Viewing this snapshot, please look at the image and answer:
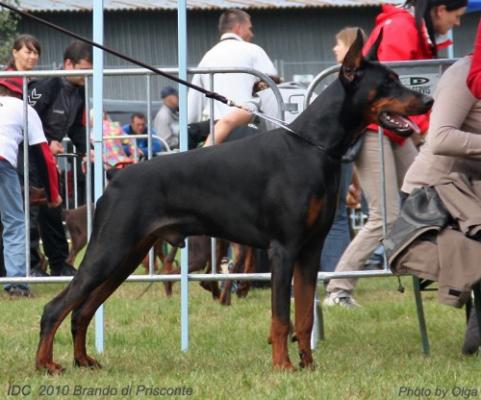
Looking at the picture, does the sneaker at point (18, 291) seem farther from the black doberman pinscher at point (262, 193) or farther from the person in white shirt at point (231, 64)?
the black doberman pinscher at point (262, 193)

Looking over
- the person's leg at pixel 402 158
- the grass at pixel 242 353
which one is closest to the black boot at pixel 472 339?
the grass at pixel 242 353

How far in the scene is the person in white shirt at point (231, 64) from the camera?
9.26m

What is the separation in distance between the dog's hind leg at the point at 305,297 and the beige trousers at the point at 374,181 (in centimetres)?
163

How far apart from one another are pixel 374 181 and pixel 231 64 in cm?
223

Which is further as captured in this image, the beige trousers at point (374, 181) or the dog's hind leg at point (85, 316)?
the beige trousers at point (374, 181)

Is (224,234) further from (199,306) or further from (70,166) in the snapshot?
(70,166)

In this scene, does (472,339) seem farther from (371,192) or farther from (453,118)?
(371,192)

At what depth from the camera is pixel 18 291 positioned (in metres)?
10.1

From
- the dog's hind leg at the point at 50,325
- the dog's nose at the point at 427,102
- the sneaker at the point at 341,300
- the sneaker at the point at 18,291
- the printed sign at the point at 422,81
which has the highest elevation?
the printed sign at the point at 422,81

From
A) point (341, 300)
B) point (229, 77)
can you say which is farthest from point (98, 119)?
point (341, 300)

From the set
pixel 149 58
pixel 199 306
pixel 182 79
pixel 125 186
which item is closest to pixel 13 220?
pixel 199 306

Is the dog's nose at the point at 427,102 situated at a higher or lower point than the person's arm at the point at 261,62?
lower

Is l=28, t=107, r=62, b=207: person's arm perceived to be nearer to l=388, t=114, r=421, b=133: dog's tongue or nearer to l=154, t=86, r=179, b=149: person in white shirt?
l=388, t=114, r=421, b=133: dog's tongue

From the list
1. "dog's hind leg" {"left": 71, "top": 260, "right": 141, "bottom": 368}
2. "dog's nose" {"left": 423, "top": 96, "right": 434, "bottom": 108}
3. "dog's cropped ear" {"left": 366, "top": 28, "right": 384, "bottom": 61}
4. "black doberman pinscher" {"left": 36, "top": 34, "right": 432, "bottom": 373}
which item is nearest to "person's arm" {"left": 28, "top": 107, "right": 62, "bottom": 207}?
"dog's hind leg" {"left": 71, "top": 260, "right": 141, "bottom": 368}
